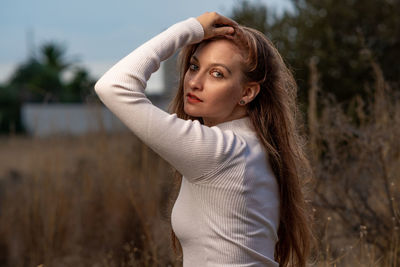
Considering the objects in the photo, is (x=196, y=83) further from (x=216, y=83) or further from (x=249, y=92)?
(x=249, y=92)

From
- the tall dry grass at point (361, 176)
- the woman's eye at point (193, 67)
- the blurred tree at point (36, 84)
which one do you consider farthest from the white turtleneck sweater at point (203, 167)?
the blurred tree at point (36, 84)

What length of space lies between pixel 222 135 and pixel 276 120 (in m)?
0.29

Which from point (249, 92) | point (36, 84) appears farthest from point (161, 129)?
point (36, 84)

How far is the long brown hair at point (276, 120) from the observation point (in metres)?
1.54

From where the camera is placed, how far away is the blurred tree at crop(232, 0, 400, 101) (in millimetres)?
7035

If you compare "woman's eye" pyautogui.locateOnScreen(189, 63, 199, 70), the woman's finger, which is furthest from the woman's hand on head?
"woman's eye" pyautogui.locateOnScreen(189, 63, 199, 70)

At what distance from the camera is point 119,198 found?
13.7 feet

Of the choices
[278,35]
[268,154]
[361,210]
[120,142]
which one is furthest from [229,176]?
[278,35]

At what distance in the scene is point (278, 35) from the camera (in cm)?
706

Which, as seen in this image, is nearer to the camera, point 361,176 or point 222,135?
point 222,135

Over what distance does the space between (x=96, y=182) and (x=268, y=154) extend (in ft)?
10.1

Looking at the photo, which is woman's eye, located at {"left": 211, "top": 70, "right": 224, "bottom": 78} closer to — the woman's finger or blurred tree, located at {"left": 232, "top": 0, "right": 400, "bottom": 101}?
the woman's finger

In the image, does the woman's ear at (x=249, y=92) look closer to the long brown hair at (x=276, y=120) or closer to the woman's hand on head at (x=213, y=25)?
the long brown hair at (x=276, y=120)

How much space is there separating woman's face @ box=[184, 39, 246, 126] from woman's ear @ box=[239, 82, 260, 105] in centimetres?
2
